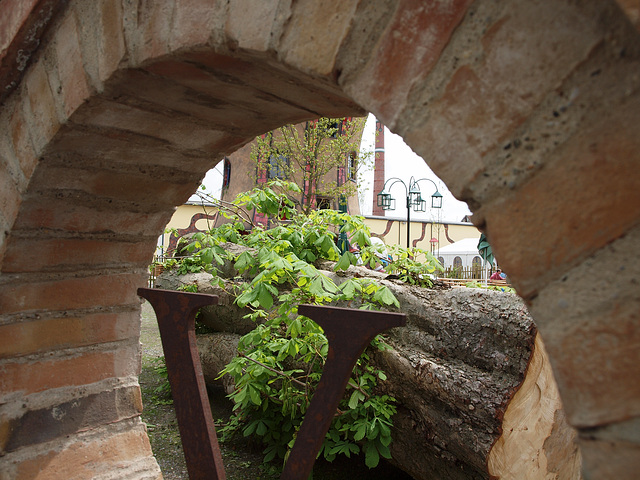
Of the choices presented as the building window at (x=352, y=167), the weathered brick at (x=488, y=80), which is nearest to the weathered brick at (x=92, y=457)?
the weathered brick at (x=488, y=80)

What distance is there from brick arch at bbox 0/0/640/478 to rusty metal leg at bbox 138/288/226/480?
33 centimetres

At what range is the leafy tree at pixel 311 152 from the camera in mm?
8703

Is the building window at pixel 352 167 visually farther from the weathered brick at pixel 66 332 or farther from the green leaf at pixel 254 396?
the weathered brick at pixel 66 332

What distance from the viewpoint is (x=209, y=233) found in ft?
12.3

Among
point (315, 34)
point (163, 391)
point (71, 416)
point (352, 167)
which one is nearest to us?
point (315, 34)

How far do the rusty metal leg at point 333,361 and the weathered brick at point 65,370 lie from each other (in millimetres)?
866

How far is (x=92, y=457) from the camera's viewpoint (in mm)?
1819

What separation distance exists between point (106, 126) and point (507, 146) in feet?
3.60

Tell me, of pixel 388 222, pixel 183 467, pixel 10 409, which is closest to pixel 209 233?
pixel 183 467

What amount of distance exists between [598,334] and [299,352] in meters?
2.55

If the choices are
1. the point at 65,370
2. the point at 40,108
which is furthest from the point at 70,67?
the point at 65,370

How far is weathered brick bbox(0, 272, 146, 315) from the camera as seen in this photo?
5.54 ft

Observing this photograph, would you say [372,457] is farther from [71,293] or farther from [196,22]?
[196,22]

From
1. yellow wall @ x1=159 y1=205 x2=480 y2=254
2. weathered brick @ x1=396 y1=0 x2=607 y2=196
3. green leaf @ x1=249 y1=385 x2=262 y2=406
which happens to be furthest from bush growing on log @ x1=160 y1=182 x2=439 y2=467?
yellow wall @ x1=159 y1=205 x2=480 y2=254
